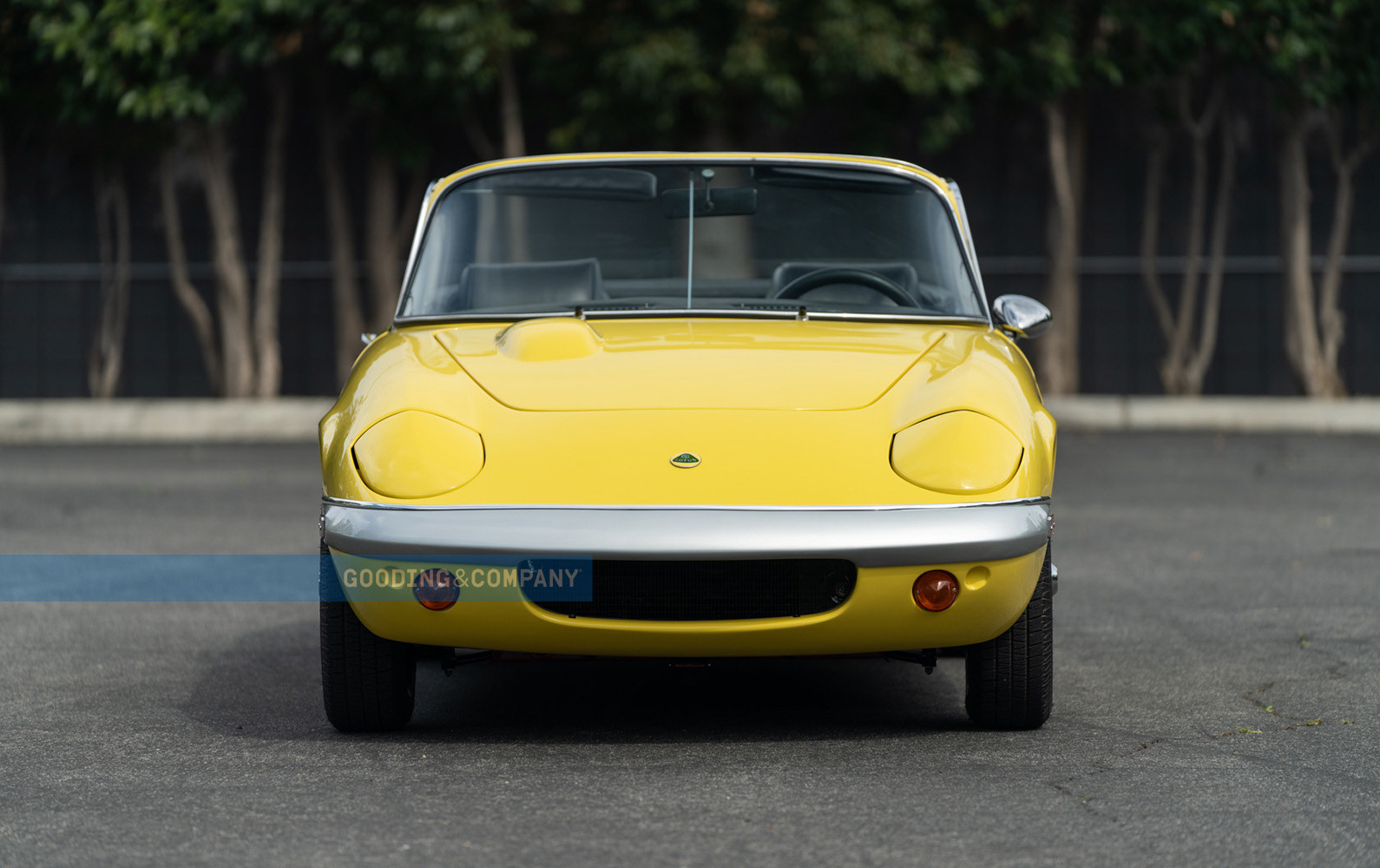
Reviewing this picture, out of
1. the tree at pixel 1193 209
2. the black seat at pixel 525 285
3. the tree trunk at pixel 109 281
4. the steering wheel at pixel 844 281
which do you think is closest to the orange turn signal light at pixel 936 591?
the steering wheel at pixel 844 281

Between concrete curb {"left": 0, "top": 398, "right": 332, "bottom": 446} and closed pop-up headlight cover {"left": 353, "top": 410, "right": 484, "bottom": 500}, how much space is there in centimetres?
1240

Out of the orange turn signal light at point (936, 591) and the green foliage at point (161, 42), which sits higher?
the green foliage at point (161, 42)

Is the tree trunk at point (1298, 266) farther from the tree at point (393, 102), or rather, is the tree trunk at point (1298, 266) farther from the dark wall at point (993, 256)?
the tree at point (393, 102)

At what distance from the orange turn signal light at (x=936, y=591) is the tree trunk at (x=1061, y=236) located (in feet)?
45.0

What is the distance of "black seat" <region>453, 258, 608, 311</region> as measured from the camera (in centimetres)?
521

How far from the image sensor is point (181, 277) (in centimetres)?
1977

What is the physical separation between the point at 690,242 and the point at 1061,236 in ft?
42.9

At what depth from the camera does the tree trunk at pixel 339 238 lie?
1892 centimetres

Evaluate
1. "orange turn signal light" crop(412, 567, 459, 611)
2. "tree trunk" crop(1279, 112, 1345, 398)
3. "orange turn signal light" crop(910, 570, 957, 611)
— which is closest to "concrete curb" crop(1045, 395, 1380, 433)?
"tree trunk" crop(1279, 112, 1345, 398)

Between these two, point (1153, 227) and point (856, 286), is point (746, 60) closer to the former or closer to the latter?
point (1153, 227)

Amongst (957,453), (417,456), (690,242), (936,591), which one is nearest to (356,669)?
(417,456)

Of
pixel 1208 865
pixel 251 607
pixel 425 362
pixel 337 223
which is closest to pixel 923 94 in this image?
pixel 337 223

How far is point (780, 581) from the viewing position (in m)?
4.00

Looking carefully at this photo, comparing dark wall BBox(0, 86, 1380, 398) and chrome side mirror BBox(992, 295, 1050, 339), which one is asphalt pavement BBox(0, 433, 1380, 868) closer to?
chrome side mirror BBox(992, 295, 1050, 339)
